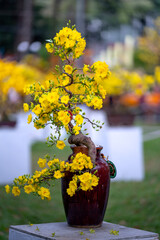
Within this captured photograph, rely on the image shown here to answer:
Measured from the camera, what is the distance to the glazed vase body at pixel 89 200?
125 inches

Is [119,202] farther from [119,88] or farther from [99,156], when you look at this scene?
[99,156]

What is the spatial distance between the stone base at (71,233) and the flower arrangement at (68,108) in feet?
0.78

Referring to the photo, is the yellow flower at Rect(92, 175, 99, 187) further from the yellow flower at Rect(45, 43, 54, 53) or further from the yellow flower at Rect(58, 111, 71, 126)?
the yellow flower at Rect(45, 43, 54, 53)

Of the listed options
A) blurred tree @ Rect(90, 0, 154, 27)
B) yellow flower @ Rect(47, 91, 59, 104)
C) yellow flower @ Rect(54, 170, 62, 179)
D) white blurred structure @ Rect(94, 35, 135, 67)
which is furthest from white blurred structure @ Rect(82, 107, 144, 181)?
blurred tree @ Rect(90, 0, 154, 27)

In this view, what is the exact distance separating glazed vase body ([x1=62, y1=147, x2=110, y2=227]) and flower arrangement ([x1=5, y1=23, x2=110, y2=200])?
0.04 metres

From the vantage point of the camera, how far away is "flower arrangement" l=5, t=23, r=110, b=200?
10.2 ft

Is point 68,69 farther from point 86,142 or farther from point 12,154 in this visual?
point 12,154

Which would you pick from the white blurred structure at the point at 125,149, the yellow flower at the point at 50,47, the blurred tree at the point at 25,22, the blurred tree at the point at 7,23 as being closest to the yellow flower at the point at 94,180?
the yellow flower at the point at 50,47

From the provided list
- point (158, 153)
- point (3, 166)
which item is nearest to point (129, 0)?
point (158, 153)

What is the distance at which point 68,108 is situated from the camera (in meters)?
3.27

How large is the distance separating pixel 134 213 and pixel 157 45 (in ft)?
45.5

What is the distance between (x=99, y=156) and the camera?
3.34 m

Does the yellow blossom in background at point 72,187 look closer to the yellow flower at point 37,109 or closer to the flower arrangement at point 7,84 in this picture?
the yellow flower at point 37,109

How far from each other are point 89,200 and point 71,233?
0.23 metres
